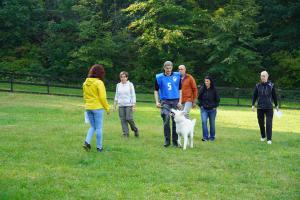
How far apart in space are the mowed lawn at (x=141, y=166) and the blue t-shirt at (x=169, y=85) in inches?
48.5

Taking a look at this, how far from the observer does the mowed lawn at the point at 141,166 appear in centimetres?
702

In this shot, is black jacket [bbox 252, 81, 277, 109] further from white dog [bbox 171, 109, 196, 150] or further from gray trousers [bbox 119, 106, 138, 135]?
gray trousers [bbox 119, 106, 138, 135]

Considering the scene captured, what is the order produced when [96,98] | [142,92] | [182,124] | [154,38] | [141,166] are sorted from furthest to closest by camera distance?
[154,38] → [142,92] → [182,124] → [96,98] → [141,166]

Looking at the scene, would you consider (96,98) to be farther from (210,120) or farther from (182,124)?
(210,120)

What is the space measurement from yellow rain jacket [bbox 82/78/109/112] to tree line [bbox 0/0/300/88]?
2427 cm

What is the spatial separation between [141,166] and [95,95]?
205 cm

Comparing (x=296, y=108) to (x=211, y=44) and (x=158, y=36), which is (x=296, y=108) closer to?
(x=211, y=44)

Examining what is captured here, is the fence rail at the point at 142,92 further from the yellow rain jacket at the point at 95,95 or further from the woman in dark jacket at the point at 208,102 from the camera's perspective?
the yellow rain jacket at the point at 95,95

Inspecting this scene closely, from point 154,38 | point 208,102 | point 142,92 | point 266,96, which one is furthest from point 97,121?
point 154,38

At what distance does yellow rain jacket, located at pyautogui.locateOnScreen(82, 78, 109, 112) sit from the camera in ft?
32.9

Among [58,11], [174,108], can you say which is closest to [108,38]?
[58,11]

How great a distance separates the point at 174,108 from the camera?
37.8 feet

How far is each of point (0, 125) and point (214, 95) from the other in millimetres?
6525

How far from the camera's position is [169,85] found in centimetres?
1134
